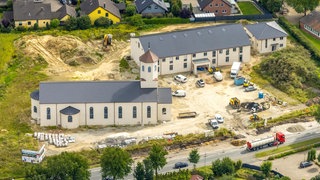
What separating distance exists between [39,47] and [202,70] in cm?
2821

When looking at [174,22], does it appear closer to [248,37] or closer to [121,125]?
[248,37]

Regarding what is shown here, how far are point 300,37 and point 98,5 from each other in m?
37.5

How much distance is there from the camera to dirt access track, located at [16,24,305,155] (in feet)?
363

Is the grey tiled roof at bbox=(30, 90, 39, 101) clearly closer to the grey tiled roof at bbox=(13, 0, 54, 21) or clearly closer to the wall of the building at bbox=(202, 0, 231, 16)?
the grey tiled roof at bbox=(13, 0, 54, 21)

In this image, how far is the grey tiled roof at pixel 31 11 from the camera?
144 metres

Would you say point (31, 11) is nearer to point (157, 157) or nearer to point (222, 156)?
point (222, 156)

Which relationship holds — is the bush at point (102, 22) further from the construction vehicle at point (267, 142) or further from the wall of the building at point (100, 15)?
the construction vehicle at point (267, 142)

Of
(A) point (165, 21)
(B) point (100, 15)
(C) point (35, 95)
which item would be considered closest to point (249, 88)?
(A) point (165, 21)

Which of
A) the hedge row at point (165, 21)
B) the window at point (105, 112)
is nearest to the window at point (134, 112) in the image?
the window at point (105, 112)

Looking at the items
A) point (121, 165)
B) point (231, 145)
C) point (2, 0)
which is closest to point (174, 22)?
point (2, 0)

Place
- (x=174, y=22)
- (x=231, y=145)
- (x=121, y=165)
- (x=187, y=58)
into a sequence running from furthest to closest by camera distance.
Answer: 1. (x=174, y=22)
2. (x=187, y=58)
3. (x=231, y=145)
4. (x=121, y=165)

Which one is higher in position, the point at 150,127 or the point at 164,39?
the point at 164,39

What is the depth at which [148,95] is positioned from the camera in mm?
112375

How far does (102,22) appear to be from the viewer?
475ft
